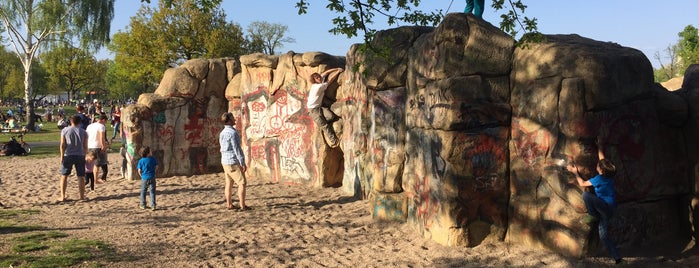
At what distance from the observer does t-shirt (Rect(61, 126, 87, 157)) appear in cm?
1066

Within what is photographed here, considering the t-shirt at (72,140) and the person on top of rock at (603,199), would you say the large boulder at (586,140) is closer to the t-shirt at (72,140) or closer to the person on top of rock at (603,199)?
the person on top of rock at (603,199)

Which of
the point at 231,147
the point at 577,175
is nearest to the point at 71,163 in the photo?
the point at 231,147

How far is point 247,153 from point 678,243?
9.55m

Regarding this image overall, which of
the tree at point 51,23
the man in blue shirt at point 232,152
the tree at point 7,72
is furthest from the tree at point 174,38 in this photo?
the tree at point 7,72

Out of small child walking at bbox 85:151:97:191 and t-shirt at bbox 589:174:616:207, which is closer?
t-shirt at bbox 589:174:616:207

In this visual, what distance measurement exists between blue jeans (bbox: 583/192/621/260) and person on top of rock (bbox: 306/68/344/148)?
20.4 ft

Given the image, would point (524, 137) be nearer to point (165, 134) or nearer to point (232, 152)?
point (232, 152)

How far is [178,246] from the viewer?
7930 millimetres

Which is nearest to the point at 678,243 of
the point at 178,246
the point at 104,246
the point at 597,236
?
the point at 597,236

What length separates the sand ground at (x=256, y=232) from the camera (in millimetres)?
7148

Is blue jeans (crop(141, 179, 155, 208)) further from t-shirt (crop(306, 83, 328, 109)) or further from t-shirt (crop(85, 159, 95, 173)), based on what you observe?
t-shirt (crop(306, 83, 328, 109))

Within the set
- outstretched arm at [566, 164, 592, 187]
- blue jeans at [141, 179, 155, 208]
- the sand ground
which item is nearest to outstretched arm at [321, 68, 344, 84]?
the sand ground

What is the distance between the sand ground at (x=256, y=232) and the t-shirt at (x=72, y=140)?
0.96m

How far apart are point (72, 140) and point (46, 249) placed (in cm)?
364
